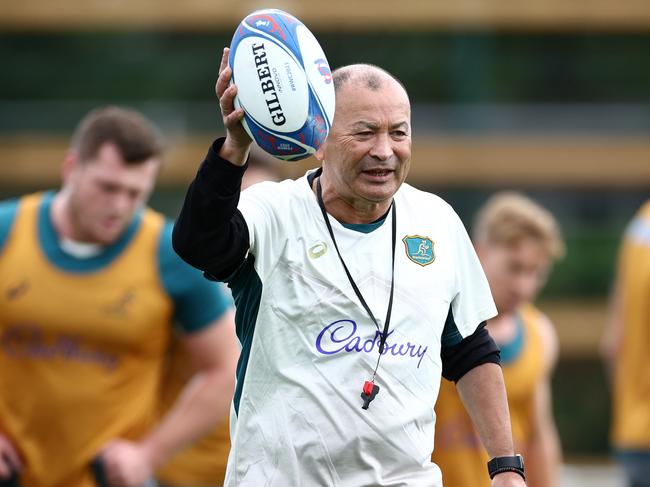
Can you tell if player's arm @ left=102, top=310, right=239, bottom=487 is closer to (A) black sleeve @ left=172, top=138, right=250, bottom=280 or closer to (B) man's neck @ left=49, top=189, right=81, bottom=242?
(B) man's neck @ left=49, top=189, right=81, bottom=242

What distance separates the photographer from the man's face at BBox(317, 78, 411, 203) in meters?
4.21

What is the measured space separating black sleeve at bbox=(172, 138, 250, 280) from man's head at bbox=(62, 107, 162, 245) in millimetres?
2472

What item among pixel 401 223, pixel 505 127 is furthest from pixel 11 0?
pixel 401 223

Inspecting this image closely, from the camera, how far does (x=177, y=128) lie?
35000mm

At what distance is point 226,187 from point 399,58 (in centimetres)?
3733

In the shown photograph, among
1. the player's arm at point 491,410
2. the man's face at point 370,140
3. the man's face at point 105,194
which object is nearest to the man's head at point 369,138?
the man's face at point 370,140

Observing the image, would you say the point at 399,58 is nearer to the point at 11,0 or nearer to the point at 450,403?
the point at 11,0

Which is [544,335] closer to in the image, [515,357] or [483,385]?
[515,357]

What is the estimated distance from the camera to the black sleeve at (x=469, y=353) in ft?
14.8

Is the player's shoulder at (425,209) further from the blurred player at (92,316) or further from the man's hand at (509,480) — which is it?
the blurred player at (92,316)

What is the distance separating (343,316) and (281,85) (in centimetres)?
76

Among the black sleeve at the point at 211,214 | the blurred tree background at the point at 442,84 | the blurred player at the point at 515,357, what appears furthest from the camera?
the blurred tree background at the point at 442,84


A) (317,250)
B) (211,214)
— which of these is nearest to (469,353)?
(317,250)

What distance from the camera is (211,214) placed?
3.90m
